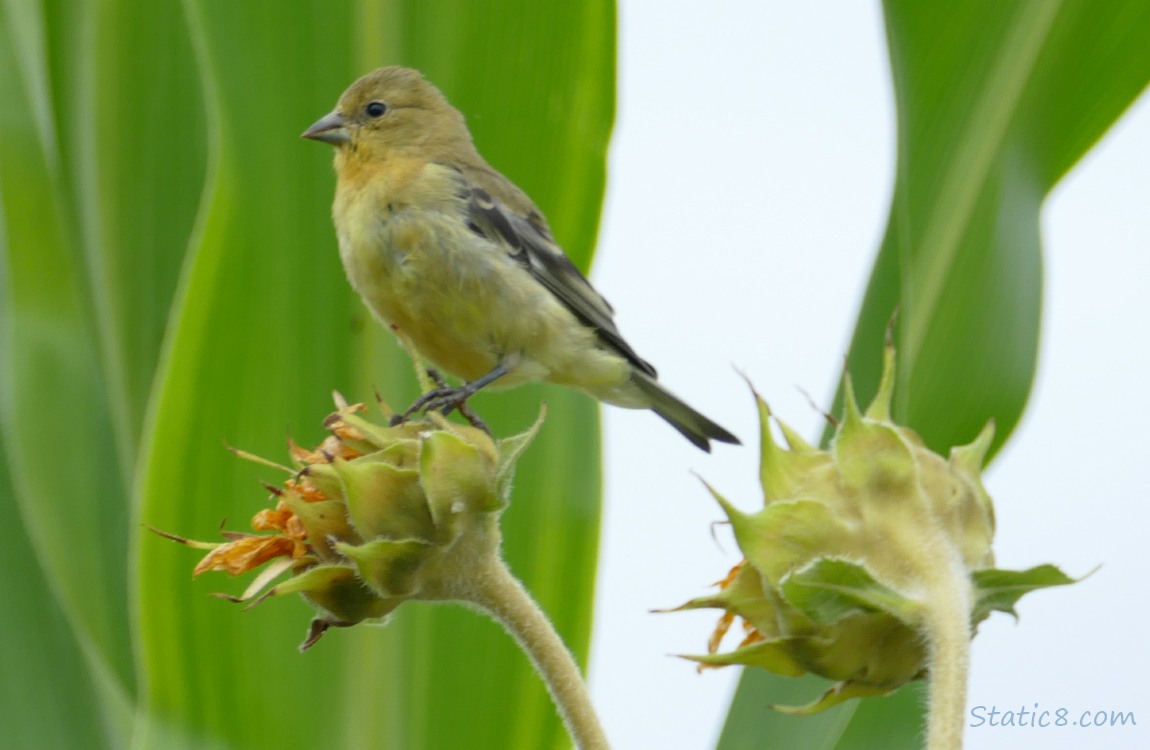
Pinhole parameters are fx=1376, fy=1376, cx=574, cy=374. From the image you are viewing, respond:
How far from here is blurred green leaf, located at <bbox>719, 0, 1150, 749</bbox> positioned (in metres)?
1.68

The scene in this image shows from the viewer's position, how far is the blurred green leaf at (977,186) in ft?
5.53

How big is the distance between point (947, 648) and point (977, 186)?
96 cm

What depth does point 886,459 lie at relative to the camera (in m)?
1.03

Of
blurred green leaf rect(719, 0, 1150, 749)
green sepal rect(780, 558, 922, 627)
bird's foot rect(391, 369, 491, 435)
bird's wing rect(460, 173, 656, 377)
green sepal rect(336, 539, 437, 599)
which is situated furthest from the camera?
bird's wing rect(460, 173, 656, 377)

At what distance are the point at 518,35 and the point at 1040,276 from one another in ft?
2.47

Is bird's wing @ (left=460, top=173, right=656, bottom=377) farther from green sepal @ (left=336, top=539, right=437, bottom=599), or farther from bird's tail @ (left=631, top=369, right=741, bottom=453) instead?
green sepal @ (left=336, top=539, right=437, bottom=599)

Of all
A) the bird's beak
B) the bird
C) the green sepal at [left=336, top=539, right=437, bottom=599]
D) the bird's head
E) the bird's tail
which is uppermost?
the bird's head

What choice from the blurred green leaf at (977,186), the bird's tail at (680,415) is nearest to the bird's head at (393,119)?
the bird's tail at (680,415)

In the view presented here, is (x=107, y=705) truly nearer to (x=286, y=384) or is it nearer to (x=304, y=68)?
(x=286, y=384)

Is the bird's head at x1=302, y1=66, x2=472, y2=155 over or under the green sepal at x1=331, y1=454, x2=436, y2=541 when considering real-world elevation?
over

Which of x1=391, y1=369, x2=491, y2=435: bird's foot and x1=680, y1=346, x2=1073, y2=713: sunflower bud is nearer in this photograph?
x1=680, y1=346, x2=1073, y2=713: sunflower bud

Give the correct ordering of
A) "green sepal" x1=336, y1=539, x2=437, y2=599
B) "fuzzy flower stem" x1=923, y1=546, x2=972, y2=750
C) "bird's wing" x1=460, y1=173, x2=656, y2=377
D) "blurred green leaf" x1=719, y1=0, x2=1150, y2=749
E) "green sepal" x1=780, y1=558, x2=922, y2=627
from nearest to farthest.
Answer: "fuzzy flower stem" x1=923, y1=546, x2=972, y2=750, "green sepal" x1=780, y1=558, x2=922, y2=627, "green sepal" x1=336, y1=539, x2=437, y2=599, "blurred green leaf" x1=719, y1=0, x2=1150, y2=749, "bird's wing" x1=460, y1=173, x2=656, y2=377

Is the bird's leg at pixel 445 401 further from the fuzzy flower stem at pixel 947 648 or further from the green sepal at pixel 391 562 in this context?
the fuzzy flower stem at pixel 947 648

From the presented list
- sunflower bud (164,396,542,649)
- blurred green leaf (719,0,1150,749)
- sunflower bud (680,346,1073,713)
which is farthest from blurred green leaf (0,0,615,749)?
sunflower bud (680,346,1073,713)
